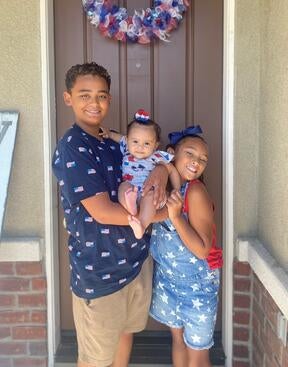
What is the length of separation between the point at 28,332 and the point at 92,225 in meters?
1.12

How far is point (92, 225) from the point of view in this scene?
7.78ft

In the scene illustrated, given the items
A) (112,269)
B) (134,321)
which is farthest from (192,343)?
(112,269)

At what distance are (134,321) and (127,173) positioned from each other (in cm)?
77

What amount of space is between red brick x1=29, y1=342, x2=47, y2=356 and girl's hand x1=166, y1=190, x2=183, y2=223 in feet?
4.41

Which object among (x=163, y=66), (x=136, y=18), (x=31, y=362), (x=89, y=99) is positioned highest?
(x=136, y=18)

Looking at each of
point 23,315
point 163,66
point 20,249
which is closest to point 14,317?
point 23,315

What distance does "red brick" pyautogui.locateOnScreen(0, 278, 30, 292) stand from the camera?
305 cm

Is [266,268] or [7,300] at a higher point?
[266,268]

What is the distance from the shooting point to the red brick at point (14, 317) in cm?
308

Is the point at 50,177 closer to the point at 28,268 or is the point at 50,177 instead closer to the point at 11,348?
the point at 28,268

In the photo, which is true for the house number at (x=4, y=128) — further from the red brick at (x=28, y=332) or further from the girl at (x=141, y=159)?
the red brick at (x=28, y=332)

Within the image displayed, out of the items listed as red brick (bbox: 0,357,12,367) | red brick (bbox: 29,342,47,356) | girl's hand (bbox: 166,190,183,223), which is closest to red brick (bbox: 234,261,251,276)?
girl's hand (bbox: 166,190,183,223)

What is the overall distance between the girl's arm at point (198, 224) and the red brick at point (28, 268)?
1022mm

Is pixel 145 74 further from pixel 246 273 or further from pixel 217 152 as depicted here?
pixel 246 273
